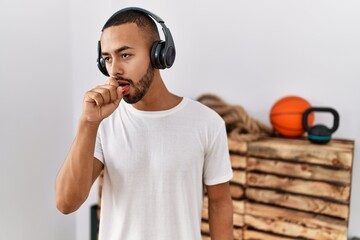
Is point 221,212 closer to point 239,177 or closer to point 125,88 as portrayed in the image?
point 125,88

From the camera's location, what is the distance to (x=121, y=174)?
3.18 ft

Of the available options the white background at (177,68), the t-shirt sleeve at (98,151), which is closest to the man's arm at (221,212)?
the t-shirt sleeve at (98,151)

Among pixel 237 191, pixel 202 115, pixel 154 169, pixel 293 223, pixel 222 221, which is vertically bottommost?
pixel 293 223

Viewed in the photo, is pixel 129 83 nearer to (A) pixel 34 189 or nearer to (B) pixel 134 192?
(B) pixel 134 192

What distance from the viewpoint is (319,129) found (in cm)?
168

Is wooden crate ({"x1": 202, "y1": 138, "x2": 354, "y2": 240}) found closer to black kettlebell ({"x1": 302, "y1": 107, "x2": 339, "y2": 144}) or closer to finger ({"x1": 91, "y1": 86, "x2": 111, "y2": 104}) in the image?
black kettlebell ({"x1": 302, "y1": 107, "x2": 339, "y2": 144})

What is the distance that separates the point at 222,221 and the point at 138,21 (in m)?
0.60

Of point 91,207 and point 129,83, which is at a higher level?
point 129,83

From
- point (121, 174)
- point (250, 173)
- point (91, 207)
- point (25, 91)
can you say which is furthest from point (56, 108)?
point (121, 174)

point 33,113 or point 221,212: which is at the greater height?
→ point 33,113

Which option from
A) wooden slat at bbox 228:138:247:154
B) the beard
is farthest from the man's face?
wooden slat at bbox 228:138:247:154

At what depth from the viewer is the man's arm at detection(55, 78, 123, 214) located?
0.85 meters

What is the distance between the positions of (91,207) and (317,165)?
139 cm

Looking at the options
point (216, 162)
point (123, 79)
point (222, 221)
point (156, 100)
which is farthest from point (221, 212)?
point (123, 79)
